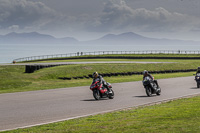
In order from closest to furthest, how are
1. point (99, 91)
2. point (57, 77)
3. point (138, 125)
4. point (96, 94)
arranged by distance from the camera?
1. point (138, 125)
2. point (96, 94)
3. point (99, 91)
4. point (57, 77)

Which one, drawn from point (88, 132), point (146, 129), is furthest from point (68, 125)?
point (146, 129)

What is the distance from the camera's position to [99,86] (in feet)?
55.1

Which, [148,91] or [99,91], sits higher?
[99,91]

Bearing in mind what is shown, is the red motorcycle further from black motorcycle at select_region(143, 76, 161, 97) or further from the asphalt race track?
black motorcycle at select_region(143, 76, 161, 97)

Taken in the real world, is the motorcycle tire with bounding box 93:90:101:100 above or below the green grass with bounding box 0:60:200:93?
below

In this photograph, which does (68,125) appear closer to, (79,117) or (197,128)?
(79,117)

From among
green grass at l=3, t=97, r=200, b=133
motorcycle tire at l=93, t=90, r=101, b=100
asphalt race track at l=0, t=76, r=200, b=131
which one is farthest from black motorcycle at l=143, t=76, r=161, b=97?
green grass at l=3, t=97, r=200, b=133

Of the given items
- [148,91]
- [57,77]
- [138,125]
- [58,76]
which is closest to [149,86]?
[148,91]

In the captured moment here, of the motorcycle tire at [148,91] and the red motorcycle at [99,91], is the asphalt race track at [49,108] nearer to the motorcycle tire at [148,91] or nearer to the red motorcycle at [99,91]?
the red motorcycle at [99,91]

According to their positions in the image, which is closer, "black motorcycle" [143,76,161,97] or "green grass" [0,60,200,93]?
"black motorcycle" [143,76,161,97]

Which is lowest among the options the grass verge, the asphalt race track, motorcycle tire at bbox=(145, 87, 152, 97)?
the asphalt race track

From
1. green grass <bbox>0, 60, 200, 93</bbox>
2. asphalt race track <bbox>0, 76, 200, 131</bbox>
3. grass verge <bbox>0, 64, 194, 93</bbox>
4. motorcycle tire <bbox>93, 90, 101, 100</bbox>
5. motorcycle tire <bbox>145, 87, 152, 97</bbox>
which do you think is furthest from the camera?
grass verge <bbox>0, 64, 194, 93</bbox>

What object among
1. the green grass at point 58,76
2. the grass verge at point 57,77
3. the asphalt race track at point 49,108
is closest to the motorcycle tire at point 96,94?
the asphalt race track at point 49,108

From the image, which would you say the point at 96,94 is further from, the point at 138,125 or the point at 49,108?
the point at 138,125
